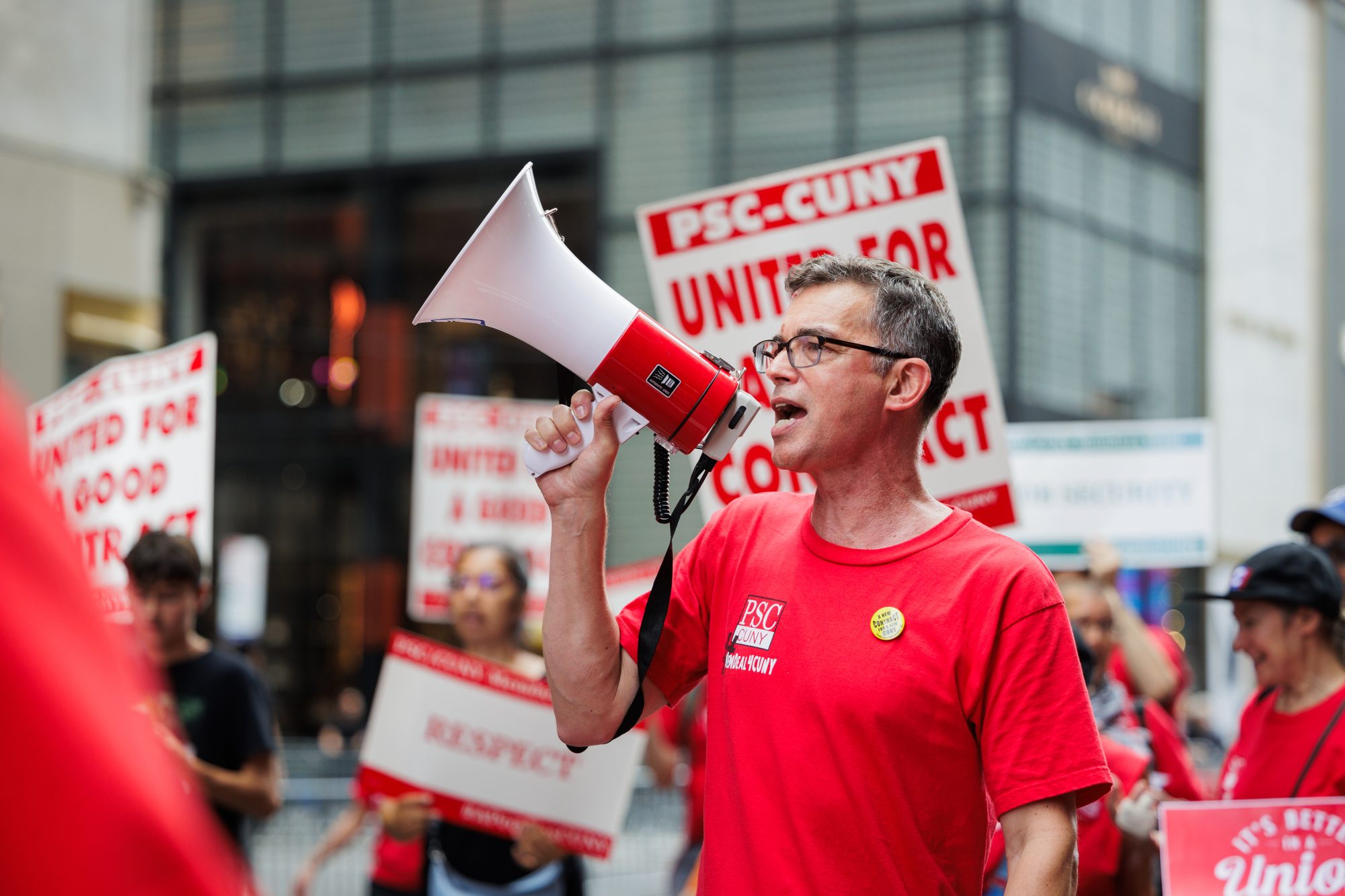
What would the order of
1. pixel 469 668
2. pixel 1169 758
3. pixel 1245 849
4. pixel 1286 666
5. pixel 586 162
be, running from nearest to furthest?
pixel 1245 849 < pixel 1286 666 < pixel 1169 758 < pixel 469 668 < pixel 586 162

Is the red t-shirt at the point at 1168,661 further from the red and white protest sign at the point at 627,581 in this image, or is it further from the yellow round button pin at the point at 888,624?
the yellow round button pin at the point at 888,624

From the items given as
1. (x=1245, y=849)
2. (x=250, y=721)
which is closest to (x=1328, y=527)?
(x=1245, y=849)

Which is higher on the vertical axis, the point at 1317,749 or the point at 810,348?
the point at 810,348

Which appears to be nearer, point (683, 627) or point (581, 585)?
point (581, 585)

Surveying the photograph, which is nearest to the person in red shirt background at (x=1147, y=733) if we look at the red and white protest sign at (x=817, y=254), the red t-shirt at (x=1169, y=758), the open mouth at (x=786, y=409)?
the red t-shirt at (x=1169, y=758)

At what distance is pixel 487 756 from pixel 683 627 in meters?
2.67

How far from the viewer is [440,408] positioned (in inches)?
353

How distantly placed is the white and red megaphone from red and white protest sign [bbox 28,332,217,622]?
3212 millimetres

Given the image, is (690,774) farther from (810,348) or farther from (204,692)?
(810,348)

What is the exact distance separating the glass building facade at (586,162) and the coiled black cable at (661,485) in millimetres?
15891

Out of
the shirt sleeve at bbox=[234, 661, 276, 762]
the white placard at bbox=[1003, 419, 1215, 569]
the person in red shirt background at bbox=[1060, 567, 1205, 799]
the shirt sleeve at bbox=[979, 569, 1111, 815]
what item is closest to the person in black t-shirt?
the shirt sleeve at bbox=[234, 661, 276, 762]

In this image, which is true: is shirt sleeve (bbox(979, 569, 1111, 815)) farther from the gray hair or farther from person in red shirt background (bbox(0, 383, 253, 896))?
person in red shirt background (bbox(0, 383, 253, 896))

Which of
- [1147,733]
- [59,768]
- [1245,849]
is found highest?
[59,768]

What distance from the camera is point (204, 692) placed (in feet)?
16.2
